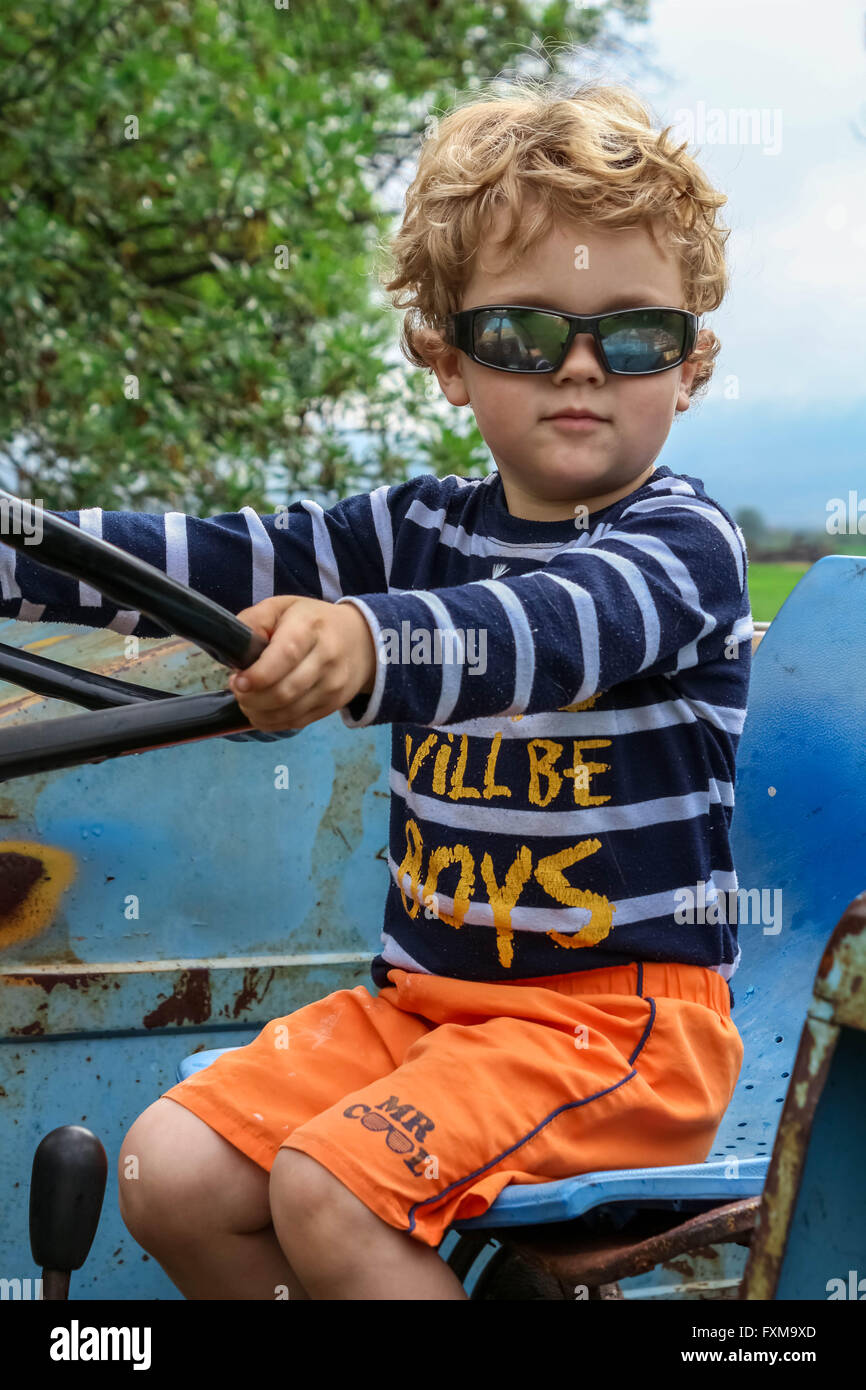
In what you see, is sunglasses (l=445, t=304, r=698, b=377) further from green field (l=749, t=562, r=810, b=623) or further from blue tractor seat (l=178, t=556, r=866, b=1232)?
green field (l=749, t=562, r=810, b=623)

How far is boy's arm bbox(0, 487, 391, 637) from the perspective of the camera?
1382 mm

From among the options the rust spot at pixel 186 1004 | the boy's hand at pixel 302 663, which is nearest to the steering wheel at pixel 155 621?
the boy's hand at pixel 302 663

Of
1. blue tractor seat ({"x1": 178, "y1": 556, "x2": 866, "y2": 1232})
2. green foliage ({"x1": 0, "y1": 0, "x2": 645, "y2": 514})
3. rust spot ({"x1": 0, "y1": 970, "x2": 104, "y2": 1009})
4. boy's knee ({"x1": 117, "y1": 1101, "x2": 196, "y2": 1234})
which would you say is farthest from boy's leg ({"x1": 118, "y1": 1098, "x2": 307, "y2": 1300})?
green foliage ({"x1": 0, "y1": 0, "x2": 645, "y2": 514})

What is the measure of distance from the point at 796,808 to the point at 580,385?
1.96ft

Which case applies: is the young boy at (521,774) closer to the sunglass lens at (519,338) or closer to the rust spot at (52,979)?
the sunglass lens at (519,338)

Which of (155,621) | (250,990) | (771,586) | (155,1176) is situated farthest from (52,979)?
(771,586)

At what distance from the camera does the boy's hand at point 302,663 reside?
909mm

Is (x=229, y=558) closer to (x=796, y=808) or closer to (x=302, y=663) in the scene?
(x=302, y=663)

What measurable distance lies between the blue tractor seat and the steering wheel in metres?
0.62

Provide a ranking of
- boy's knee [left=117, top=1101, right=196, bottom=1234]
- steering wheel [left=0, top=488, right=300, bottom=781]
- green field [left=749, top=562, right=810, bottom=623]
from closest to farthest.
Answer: steering wheel [left=0, top=488, right=300, bottom=781] → boy's knee [left=117, top=1101, right=196, bottom=1234] → green field [left=749, top=562, right=810, bottom=623]

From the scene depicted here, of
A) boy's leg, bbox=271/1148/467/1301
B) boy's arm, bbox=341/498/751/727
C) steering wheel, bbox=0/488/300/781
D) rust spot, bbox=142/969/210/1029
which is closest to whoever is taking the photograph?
steering wheel, bbox=0/488/300/781

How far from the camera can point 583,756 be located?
1310 millimetres

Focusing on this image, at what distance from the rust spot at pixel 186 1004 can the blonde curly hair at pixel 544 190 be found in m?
0.77
